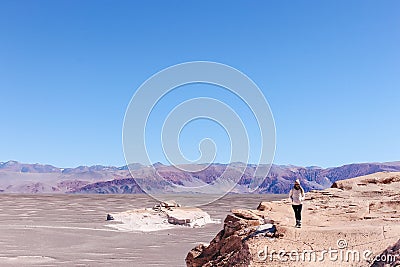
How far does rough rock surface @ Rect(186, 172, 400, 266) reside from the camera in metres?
5.78

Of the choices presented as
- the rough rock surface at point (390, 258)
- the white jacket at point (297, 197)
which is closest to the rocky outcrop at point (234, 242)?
the white jacket at point (297, 197)

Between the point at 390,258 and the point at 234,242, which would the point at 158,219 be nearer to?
the point at 234,242

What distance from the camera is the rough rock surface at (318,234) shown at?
19.0 ft

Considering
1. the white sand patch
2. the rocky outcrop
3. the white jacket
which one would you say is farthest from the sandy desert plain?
the white jacket

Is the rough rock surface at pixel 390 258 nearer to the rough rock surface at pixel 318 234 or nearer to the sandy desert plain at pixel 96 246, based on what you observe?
the rough rock surface at pixel 318 234

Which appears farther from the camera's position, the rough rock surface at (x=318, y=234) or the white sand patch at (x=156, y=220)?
the white sand patch at (x=156, y=220)

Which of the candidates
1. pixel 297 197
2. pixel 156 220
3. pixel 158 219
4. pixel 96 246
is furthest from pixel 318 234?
pixel 158 219

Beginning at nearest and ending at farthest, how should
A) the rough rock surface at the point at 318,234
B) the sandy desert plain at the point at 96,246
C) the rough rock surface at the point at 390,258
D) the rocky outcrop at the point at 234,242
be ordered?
the rough rock surface at the point at 390,258 → the rough rock surface at the point at 318,234 → the rocky outcrop at the point at 234,242 → the sandy desert plain at the point at 96,246

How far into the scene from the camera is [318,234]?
6.41 meters

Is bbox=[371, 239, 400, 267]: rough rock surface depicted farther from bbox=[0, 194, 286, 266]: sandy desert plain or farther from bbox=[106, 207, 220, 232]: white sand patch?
bbox=[106, 207, 220, 232]: white sand patch

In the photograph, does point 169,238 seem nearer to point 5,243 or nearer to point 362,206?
point 5,243

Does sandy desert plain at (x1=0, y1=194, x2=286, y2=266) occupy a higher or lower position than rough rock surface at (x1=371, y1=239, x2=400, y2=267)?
lower

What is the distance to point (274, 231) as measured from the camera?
657 centimetres

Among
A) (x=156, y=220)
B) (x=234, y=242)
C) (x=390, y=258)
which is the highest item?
(x=390, y=258)
